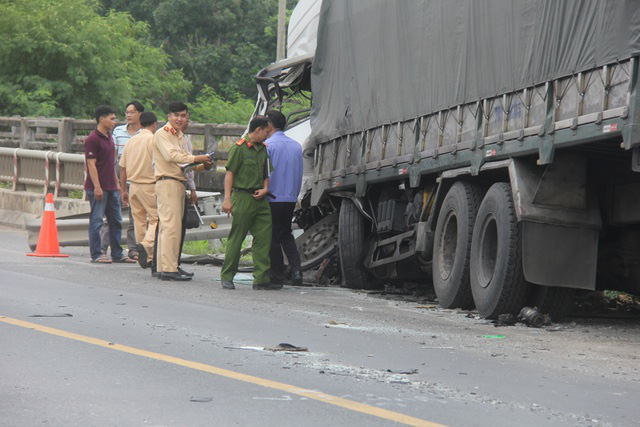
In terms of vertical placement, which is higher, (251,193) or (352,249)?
(251,193)

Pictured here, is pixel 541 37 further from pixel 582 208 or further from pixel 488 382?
pixel 488 382

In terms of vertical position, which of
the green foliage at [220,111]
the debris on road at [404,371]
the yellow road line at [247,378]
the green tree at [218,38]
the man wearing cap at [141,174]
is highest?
the green tree at [218,38]

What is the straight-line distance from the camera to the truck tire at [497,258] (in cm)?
1040

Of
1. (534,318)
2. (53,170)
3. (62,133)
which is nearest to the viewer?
(534,318)

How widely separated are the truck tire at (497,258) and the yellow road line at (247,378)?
3863 millimetres

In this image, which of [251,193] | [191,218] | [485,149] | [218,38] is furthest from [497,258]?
[218,38]

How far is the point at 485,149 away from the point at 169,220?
3880 millimetres

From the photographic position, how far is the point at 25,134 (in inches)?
1057

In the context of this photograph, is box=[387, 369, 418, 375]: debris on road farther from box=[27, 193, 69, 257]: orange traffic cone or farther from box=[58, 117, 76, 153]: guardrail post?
box=[58, 117, 76, 153]: guardrail post

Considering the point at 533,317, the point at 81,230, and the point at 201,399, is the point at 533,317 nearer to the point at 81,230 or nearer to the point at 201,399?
the point at 201,399

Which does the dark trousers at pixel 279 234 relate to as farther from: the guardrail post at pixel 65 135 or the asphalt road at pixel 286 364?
the guardrail post at pixel 65 135

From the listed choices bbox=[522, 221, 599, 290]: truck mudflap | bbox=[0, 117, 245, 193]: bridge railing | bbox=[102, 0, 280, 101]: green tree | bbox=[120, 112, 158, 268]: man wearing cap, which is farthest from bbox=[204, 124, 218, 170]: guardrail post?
bbox=[102, 0, 280, 101]: green tree

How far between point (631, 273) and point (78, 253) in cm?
895

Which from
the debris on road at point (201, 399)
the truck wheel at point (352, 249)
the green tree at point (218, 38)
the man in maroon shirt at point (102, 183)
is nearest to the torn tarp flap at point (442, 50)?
the truck wheel at point (352, 249)
